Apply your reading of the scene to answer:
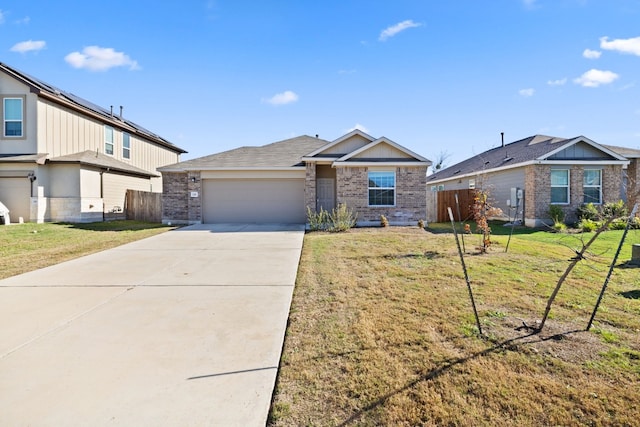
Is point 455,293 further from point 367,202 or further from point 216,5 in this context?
point 216,5

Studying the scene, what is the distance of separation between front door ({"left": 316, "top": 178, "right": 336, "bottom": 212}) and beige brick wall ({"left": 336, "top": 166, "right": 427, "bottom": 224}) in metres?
1.15

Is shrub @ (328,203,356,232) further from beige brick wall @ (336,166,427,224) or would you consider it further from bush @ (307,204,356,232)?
beige brick wall @ (336,166,427,224)

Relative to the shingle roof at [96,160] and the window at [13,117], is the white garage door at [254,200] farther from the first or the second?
the window at [13,117]

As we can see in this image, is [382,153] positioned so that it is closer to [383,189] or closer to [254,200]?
[383,189]

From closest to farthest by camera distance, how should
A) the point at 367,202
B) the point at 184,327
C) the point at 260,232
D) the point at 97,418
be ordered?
the point at 97,418 < the point at 184,327 < the point at 260,232 < the point at 367,202

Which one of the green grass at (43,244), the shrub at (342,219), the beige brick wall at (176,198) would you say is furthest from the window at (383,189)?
the green grass at (43,244)

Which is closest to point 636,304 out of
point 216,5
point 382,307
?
point 382,307

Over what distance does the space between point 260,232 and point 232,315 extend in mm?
8350

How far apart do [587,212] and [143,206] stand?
72.7ft

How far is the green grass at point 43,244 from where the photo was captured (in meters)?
7.27

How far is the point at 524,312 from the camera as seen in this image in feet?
14.0

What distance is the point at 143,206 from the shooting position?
724 inches

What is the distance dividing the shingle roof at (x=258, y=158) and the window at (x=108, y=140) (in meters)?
6.35

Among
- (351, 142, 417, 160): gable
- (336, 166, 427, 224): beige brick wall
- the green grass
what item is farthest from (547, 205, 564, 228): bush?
the green grass
